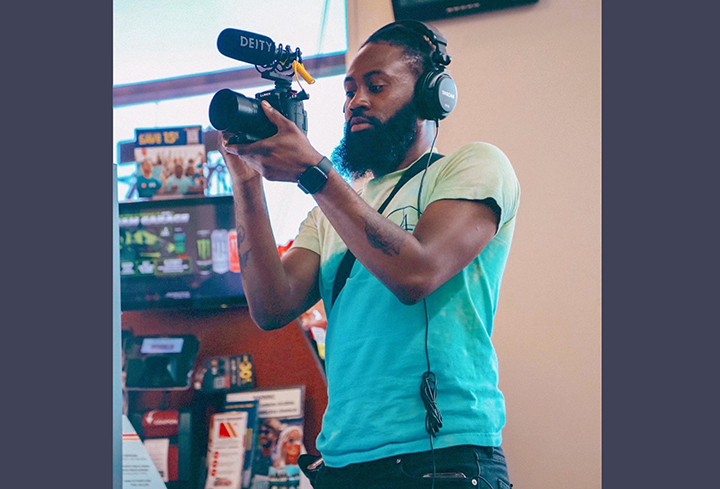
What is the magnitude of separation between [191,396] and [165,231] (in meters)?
0.52

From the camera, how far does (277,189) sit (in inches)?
83.3

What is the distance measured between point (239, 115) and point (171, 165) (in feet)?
4.08

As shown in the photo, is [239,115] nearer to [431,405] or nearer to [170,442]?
[431,405]

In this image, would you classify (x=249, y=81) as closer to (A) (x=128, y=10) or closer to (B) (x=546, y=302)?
(A) (x=128, y=10)

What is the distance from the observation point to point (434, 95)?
1.12 meters

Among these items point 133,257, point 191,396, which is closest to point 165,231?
point 133,257

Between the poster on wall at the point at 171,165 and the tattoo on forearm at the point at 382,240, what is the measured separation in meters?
1.27

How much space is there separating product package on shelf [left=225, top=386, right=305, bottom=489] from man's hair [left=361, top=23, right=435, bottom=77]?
1.06 metres

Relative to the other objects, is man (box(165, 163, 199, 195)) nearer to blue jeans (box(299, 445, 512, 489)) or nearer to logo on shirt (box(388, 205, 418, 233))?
logo on shirt (box(388, 205, 418, 233))

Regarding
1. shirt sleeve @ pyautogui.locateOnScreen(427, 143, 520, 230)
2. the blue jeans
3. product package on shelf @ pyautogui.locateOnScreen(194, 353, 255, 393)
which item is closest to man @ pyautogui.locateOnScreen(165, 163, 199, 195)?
product package on shelf @ pyautogui.locateOnScreen(194, 353, 255, 393)

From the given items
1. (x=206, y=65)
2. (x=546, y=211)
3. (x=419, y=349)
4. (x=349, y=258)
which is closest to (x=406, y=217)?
(x=349, y=258)

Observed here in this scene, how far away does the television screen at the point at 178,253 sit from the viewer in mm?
1979

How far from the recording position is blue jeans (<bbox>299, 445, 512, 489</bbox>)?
86 centimetres

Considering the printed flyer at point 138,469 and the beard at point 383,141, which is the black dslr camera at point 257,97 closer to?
the beard at point 383,141
